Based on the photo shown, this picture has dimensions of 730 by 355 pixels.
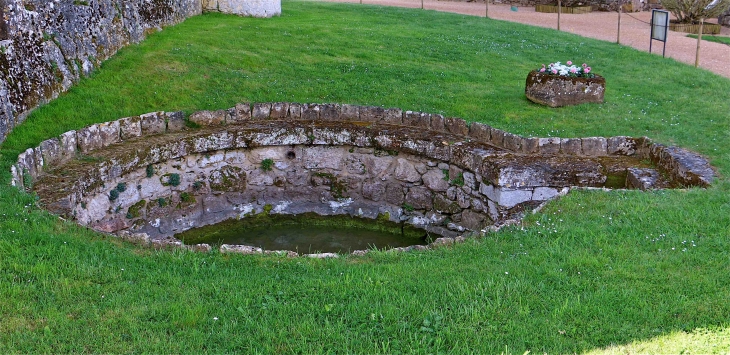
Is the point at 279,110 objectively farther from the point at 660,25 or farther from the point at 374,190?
the point at 660,25

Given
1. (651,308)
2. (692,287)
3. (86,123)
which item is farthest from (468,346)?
(86,123)

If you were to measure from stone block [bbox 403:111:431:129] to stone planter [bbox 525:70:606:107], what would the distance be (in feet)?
6.74

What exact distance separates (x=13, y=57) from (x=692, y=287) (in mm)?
8426

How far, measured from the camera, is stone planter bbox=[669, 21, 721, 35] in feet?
67.3

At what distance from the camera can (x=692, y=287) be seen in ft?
17.0

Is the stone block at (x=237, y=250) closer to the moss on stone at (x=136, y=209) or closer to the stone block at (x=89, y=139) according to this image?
the moss on stone at (x=136, y=209)

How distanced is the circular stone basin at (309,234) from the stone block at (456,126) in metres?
1.51

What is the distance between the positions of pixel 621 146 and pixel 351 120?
12.6 feet

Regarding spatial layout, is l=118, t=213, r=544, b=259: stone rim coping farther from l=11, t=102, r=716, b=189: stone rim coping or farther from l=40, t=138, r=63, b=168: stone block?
l=40, t=138, r=63, b=168: stone block

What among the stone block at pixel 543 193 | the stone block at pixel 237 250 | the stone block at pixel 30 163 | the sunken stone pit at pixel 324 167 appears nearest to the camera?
the stone block at pixel 237 250

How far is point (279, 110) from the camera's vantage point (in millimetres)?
10812

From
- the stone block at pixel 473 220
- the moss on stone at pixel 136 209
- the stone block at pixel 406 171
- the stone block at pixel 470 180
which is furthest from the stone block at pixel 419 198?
the moss on stone at pixel 136 209

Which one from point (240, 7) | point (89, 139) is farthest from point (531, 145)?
point (240, 7)

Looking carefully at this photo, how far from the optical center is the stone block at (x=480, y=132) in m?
9.95
